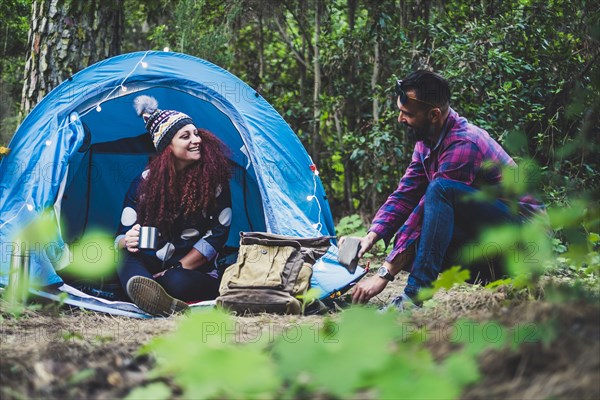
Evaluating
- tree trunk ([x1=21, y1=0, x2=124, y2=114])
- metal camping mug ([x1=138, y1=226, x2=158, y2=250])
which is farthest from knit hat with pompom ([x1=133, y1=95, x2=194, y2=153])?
tree trunk ([x1=21, y1=0, x2=124, y2=114])

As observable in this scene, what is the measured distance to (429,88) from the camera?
9.14ft

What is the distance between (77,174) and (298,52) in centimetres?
275

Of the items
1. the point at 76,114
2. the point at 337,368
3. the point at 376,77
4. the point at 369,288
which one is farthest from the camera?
the point at 376,77

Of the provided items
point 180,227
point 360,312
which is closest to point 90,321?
point 180,227

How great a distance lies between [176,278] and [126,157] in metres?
1.34

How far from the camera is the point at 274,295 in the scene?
2.91m

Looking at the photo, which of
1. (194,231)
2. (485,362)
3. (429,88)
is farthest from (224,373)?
(194,231)

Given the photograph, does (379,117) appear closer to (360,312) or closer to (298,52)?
(298,52)

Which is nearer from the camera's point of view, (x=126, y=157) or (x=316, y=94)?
(x=126, y=157)

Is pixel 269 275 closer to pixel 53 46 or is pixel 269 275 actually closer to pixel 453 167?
pixel 453 167

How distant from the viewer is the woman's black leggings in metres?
3.19

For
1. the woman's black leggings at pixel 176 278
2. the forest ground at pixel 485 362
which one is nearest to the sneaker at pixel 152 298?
the woman's black leggings at pixel 176 278

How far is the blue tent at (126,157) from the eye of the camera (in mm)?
3139

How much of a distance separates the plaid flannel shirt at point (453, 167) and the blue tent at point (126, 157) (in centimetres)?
48
